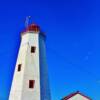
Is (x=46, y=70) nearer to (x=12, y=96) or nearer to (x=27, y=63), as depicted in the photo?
(x=27, y=63)

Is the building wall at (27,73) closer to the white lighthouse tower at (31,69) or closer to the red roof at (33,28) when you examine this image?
the white lighthouse tower at (31,69)

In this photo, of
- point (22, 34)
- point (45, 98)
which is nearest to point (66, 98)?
point (45, 98)

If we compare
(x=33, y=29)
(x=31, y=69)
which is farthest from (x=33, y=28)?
(x=31, y=69)

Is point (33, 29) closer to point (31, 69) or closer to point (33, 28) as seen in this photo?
point (33, 28)

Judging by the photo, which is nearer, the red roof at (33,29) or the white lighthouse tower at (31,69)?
the white lighthouse tower at (31,69)

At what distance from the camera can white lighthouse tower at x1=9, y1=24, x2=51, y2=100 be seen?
3105 cm

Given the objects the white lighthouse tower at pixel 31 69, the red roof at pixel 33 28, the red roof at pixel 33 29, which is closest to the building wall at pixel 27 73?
the white lighthouse tower at pixel 31 69

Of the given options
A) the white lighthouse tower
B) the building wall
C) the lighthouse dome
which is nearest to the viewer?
the building wall

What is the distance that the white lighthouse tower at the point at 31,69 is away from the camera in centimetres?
3105

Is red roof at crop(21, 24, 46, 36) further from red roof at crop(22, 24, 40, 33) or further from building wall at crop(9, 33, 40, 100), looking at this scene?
building wall at crop(9, 33, 40, 100)

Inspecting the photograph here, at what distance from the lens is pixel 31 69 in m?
32.3

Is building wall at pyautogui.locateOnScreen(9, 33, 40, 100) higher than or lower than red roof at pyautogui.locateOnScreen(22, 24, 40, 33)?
lower

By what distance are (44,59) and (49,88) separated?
135 inches

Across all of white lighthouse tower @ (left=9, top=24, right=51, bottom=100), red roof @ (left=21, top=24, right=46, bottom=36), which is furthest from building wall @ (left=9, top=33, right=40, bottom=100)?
red roof @ (left=21, top=24, right=46, bottom=36)
